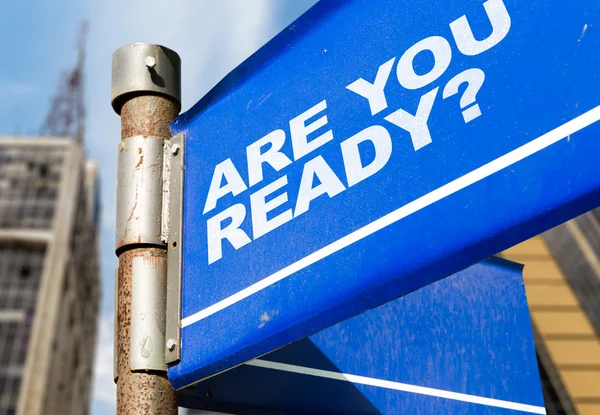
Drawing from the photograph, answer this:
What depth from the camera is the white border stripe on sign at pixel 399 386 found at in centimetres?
200

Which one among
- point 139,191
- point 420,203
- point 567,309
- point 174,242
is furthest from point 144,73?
point 567,309

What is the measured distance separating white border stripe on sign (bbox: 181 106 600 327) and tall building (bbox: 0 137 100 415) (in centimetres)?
4543

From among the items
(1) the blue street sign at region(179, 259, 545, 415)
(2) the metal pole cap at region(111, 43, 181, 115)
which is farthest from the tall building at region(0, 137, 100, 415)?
(2) the metal pole cap at region(111, 43, 181, 115)

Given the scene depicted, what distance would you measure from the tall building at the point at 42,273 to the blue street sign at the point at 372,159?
149 ft

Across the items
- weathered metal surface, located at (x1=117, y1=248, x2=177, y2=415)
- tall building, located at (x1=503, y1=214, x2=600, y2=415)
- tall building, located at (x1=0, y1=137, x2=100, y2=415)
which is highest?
tall building, located at (x1=0, y1=137, x2=100, y2=415)

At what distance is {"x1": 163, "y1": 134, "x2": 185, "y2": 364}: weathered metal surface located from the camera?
5.64ft

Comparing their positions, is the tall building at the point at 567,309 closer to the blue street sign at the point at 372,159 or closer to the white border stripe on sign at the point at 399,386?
the white border stripe on sign at the point at 399,386

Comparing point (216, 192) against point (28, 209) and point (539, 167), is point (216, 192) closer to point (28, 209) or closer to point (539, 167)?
point (539, 167)

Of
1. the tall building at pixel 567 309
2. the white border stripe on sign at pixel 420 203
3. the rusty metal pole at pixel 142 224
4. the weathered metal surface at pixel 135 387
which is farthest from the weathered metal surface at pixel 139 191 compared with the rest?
the tall building at pixel 567 309

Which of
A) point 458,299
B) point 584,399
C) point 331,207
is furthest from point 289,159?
point 584,399

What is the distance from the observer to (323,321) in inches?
58.9

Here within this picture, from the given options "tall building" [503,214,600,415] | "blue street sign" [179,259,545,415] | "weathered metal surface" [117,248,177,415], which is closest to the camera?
"weathered metal surface" [117,248,177,415]

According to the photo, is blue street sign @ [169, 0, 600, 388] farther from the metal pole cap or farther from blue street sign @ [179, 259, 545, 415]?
blue street sign @ [179, 259, 545, 415]

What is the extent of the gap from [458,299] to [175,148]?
96cm
